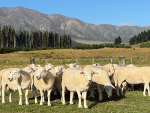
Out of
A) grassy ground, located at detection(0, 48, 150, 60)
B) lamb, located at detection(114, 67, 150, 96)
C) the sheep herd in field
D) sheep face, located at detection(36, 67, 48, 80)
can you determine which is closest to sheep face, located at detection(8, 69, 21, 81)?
the sheep herd in field

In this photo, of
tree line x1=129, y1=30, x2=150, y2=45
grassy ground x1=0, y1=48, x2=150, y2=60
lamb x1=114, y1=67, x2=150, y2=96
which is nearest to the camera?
lamb x1=114, y1=67, x2=150, y2=96

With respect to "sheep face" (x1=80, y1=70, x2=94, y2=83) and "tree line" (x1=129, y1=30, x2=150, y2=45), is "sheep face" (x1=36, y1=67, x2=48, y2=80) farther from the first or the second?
"tree line" (x1=129, y1=30, x2=150, y2=45)

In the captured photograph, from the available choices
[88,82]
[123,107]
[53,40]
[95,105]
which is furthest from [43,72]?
[53,40]

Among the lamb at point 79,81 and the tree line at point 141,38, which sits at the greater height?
the tree line at point 141,38

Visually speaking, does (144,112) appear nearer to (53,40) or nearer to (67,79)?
(67,79)

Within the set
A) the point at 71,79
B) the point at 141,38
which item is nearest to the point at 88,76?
the point at 71,79

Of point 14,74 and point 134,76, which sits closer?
point 14,74

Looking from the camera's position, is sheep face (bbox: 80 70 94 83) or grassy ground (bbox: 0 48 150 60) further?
grassy ground (bbox: 0 48 150 60)

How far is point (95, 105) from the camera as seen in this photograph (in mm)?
10023

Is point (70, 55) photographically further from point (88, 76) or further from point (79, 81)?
point (88, 76)

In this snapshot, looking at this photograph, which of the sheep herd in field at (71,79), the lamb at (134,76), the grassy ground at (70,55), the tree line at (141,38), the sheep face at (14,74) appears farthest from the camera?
the tree line at (141,38)

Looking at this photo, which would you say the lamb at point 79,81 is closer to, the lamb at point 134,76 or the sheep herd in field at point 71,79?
the sheep herd in field at point 71,79

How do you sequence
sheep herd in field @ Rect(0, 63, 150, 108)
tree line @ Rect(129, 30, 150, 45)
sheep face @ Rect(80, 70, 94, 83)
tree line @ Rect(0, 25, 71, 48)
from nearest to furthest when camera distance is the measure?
Answer: sheep face @ Rect(80, 70, 94, 83), sheep herd in field @ Rect(0, 63, 150, 108), tree line @ Rect(0, 25, 71, 48), tree line @ Rect(129, 30, 150, 45)

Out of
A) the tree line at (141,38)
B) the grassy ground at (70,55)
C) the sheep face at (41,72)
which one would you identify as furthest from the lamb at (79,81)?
the tree line at (141,38)
